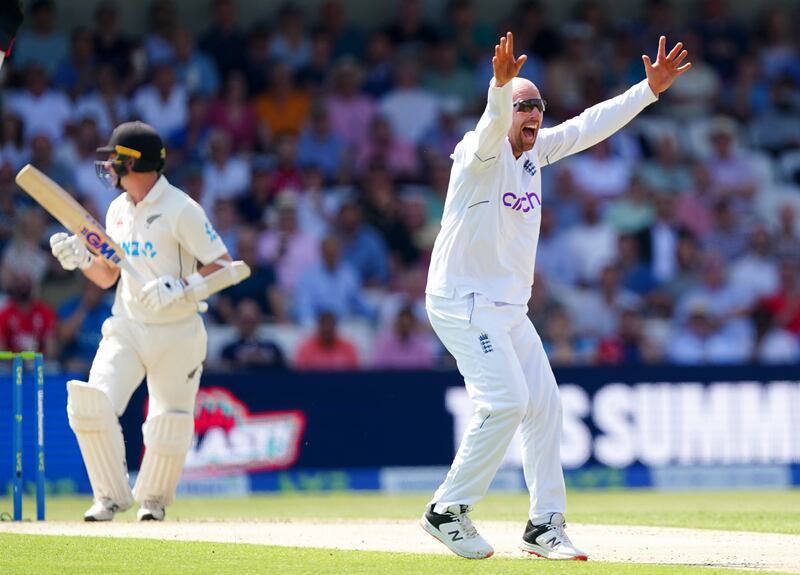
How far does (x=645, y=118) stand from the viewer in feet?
55.0

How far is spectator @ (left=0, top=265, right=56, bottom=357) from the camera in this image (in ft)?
40.0

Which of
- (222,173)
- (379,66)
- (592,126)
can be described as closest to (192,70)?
(222,173)

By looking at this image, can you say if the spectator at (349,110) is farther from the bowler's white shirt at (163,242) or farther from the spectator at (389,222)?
Result: the bowler's white shirt at (163,242)

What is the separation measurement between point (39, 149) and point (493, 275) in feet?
26.8

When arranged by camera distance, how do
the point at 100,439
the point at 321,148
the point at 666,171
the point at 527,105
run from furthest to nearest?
the point at 666,171 < the point at 321,148 < the point at 100,439 < the point at 527,105

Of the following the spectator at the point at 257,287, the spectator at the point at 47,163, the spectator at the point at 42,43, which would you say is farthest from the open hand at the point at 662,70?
the spectator at the point at 42,43

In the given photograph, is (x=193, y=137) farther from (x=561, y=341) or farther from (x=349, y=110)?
(x=561, y=341)

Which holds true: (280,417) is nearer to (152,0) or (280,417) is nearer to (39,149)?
(39,149)

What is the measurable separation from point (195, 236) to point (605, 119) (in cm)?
250

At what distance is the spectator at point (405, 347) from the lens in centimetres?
1334

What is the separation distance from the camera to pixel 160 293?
814 centimetres

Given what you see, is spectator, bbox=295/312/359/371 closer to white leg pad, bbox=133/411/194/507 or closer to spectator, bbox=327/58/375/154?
spectator, bbox=327/58/375/154

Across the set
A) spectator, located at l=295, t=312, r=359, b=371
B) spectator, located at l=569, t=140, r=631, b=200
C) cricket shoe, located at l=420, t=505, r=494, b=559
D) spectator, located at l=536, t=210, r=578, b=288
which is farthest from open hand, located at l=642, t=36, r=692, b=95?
spectator, located at l=569, t=140, r=631, b=200

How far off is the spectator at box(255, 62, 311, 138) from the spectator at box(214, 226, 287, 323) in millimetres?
2022
